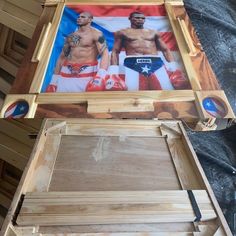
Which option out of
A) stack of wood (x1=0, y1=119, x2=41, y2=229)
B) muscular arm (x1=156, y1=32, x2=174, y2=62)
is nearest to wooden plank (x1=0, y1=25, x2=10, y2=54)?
stack of wood (x1=0, y1=119, x2=41, y2=229)

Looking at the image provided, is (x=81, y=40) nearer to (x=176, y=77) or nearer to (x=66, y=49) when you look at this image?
(x=66, y=49)

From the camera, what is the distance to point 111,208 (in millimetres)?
608

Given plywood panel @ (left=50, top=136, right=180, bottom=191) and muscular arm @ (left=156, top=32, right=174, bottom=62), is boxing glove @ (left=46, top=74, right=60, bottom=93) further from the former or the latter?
muscular arm @ (left=156, top=32, right=174, bottom=62)

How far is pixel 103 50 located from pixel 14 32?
799 mm

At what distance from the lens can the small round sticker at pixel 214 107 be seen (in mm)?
651

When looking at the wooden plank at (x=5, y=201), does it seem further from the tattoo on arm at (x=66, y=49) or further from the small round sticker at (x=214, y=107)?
the small round sticker at (x=214, y=107)

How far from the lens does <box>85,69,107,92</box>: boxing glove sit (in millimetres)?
716

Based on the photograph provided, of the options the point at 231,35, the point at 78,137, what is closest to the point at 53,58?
the point at 78,137

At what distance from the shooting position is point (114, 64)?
789 mm

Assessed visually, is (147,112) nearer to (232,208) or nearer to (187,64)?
(187,64)

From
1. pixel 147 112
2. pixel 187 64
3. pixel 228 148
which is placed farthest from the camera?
pixel 228 148

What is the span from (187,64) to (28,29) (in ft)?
2.75

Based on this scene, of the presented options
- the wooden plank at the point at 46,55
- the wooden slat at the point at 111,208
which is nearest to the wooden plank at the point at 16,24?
the wooden plank at the point at 46,55

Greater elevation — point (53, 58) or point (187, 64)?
point (187, 64)
